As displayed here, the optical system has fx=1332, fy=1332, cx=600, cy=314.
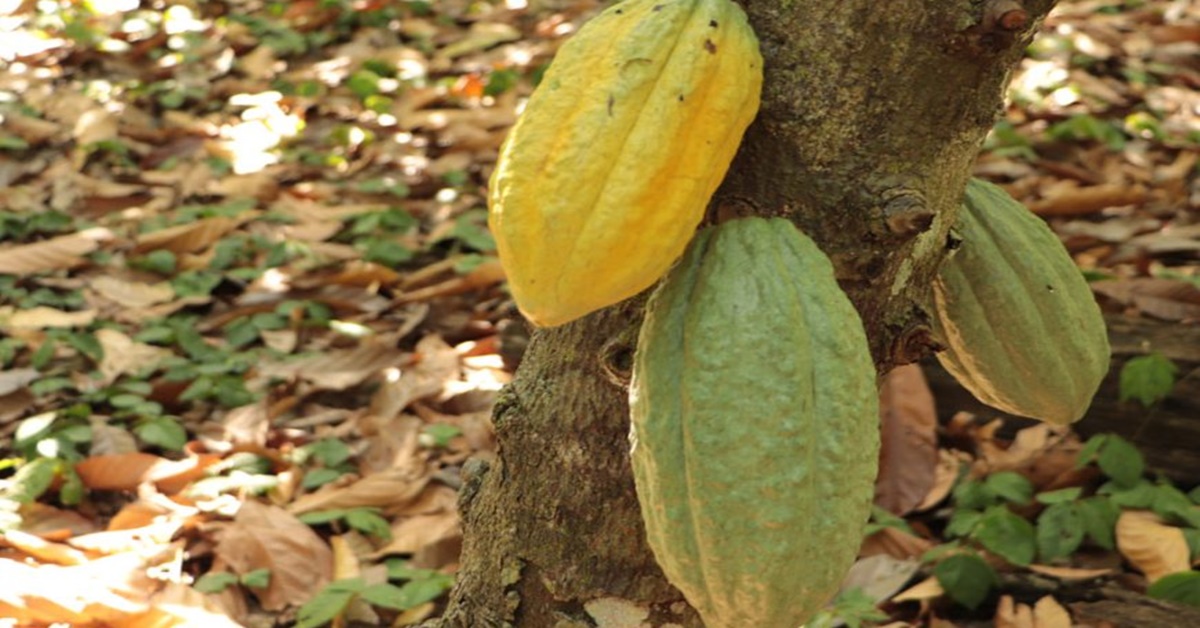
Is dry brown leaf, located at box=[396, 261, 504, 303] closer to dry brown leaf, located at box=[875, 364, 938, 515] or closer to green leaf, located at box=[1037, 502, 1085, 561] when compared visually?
dry brown leaf, located at box=[875, 364, 938, 515]

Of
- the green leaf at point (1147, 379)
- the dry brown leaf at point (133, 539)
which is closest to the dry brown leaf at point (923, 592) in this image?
the green leaf at point (1147, 379)

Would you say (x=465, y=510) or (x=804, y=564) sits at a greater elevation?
(x=804, y=564)

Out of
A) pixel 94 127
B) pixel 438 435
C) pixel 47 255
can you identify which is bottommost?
pixel 94 127

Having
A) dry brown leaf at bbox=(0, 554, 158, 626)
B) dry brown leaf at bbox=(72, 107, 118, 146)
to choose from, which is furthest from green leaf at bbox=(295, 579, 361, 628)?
dry brown leaf at bbox=(72, 107, 118, 146)

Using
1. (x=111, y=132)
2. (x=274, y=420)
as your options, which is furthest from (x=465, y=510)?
(x=111, y=132)

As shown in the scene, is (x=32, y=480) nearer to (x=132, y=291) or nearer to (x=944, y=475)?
(x=132, y=291)

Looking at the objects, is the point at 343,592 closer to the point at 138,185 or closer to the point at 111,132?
the point at 138,185

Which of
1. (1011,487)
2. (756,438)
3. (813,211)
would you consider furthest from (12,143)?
(756,438)
